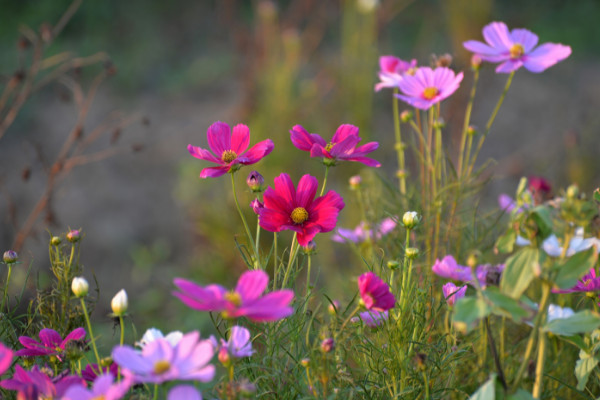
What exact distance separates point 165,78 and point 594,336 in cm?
357

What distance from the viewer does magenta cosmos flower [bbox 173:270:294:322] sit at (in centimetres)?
46

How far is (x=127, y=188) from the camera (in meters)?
3.07

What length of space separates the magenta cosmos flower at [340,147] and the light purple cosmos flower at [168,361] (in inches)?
10.6

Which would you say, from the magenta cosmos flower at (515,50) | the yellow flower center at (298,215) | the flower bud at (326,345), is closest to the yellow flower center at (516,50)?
the magenta cosmos flower at (515,50)

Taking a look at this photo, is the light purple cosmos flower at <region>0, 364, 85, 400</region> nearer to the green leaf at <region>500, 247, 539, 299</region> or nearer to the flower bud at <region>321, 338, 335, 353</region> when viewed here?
the flower bud at <region>321, 338, 335, 353</region>

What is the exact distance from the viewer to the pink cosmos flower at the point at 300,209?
64 cm

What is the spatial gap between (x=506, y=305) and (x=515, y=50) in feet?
1.54

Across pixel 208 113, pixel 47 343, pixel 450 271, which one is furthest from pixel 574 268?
pixel 208 113

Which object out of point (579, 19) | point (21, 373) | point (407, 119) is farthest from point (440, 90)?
point (579, 19)

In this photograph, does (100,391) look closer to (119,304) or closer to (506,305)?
(119,304)

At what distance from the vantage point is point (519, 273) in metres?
0.52

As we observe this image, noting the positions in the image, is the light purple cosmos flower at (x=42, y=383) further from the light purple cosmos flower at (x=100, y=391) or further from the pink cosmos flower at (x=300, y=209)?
the pink cosmos flower at (x=300, y=209)

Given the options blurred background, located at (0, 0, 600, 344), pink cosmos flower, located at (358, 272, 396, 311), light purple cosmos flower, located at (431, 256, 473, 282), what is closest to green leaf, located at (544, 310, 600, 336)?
pink cosmos flower, located at (358, 272, 396, 311)

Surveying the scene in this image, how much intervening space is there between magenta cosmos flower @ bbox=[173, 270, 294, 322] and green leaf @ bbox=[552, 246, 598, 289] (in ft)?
0.75
